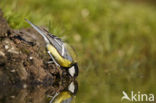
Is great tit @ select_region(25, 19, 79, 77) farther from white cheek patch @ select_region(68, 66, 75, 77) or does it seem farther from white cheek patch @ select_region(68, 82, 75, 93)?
white cheek patch @ select_region(68, 82, 75, 93)

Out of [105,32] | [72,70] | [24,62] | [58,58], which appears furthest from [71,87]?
[105,32]

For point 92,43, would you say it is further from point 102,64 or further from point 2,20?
point 2,20

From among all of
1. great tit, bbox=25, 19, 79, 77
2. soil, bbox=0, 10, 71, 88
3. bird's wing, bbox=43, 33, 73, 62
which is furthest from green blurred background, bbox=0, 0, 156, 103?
bird's wing, bbox=43, 33, 73, 62

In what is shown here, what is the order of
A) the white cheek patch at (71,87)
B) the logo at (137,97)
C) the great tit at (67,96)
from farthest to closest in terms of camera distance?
the white cheek patch at (71,87), the logo at (137,97), the great tit at (67,96)

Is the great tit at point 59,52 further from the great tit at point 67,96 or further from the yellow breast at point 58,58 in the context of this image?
the great tit at point 67,96

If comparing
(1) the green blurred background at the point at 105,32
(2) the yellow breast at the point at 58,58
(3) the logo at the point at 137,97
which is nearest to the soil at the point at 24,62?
(2) the yellow breast at the point at 58,58
